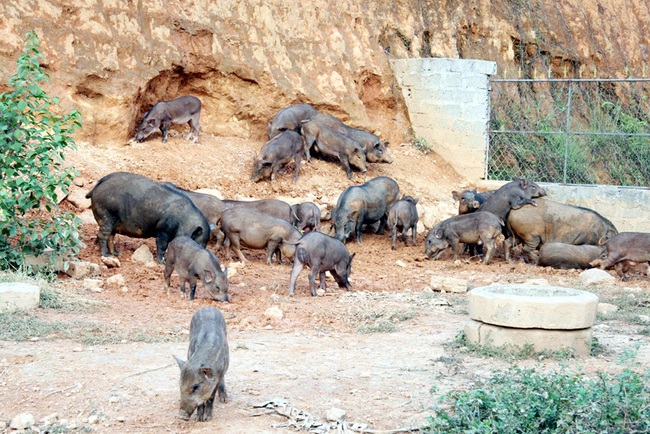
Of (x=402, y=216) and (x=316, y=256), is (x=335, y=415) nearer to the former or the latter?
(x=316, y=256)

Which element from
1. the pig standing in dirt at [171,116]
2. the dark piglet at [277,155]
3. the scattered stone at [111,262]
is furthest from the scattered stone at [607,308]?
the pig standing in dirt at [171,116]

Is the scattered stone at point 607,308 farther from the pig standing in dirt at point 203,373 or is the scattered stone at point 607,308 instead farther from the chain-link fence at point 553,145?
the chain-link fence at point 553,145

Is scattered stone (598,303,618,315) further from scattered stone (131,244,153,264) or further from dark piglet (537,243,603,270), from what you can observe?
scattered stone (131,244,153,264)

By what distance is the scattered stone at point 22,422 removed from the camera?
6449 mm

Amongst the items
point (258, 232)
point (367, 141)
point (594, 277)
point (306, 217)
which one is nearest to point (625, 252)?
point (594, 277)

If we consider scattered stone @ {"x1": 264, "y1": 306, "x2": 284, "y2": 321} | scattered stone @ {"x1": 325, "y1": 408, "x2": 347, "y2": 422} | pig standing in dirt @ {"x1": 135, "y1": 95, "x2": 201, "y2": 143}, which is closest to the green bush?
scattered stone @ {"x1": 325, "y1": 408, "x2": 347, "y2": 422}

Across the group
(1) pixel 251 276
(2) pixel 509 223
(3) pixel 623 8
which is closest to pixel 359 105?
(2) pixel 509 223

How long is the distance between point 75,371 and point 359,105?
12.8 metres

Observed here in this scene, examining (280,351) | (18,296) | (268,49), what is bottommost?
(280,351)

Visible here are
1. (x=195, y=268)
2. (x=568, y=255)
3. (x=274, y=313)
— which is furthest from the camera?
(x=568, y=255)

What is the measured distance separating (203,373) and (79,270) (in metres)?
5.68

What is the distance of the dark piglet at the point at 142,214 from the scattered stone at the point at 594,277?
530 cm

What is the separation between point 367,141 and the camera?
18.3 m

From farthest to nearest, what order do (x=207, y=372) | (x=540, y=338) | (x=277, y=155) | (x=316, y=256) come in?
(x=277, y=155), (x=316, y=256), (x=540, y=338), (x=207, y=372)
